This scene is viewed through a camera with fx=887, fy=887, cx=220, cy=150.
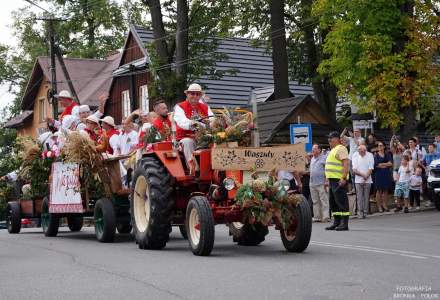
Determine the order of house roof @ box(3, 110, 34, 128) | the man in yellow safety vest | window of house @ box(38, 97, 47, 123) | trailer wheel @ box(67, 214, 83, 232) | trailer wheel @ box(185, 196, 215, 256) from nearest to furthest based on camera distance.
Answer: trailer wheel @ box(185, 196, 215, 256), the man in yellow safety vest, trailer wheel @ box(67, 214, 83, 232), window of house @ box(38, 97, 47, 123), house roof @ box(3, 110, 34, 128)

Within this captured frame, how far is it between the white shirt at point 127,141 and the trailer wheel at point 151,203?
8.69 feet

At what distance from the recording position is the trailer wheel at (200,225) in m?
11.8

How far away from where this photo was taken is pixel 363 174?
22016mm

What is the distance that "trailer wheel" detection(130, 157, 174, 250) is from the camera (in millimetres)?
12883

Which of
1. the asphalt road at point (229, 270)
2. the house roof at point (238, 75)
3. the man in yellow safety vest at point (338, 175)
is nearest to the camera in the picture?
the asphalt road at point (229, 270)

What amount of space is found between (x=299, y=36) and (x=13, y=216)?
20237mm

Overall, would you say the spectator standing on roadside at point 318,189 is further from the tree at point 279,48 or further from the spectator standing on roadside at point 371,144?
the tree at point 279,48

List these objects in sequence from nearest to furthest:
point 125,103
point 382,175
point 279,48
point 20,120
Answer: point 382,175 → point 279,48 → point 125,103 → point 20,120

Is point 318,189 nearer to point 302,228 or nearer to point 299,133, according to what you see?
point 299,133

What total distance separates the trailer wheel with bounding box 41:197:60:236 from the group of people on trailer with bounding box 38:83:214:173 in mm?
1208

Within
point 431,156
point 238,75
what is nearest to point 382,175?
point 431,156

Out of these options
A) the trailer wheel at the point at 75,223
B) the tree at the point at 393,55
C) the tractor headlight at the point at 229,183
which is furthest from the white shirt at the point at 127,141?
the tree at the point at 393,55

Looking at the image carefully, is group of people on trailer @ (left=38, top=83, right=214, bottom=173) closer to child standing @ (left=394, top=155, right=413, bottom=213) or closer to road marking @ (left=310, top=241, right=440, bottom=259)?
road marking @ (left=310, top=241, right=440, bottom=259)

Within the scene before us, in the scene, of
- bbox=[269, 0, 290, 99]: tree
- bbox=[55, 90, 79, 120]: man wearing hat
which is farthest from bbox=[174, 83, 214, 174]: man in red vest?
bbox=[269, 0, 290, 99]: tree
